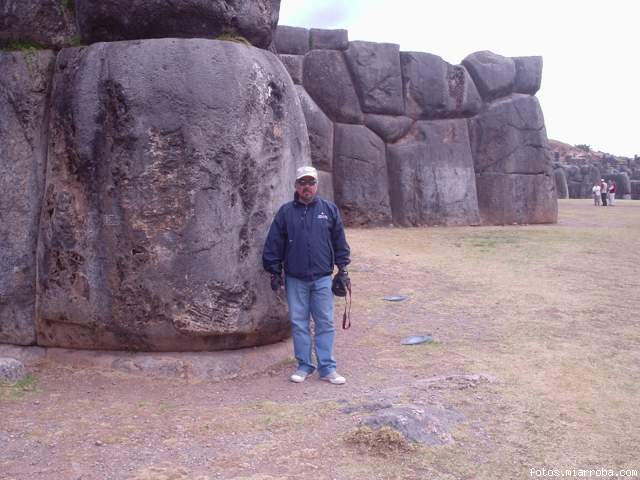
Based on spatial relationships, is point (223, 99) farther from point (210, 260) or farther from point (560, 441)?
point (560, 441)

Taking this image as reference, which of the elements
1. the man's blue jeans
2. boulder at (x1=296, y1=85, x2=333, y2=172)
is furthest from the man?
boulder at (x1=296, y1=85, x2=333, y2=172)

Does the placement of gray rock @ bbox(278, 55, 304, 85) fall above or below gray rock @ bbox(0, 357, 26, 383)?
above

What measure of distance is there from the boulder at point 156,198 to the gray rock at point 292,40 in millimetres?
8437

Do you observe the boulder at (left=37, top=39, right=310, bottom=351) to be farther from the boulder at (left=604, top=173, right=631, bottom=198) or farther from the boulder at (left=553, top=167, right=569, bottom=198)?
the boulder at (left=604, top=173, right=631, bottom=198)

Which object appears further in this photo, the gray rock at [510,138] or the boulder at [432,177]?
the gray rock at [510,138]

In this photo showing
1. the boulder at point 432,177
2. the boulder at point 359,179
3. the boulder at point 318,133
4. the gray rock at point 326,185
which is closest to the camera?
the gray rock at point 326,185

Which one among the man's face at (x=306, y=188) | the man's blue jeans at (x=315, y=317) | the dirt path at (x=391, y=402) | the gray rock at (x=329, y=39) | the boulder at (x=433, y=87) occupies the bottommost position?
the dirt path at (x=391, y=402)

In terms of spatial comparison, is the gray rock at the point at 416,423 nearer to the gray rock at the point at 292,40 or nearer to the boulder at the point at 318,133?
the boulder at the point at 318,133

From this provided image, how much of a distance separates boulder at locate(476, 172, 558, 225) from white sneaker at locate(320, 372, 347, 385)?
10.0m

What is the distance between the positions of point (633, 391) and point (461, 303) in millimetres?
2864

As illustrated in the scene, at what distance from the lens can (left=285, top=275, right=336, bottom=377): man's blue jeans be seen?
5074mm

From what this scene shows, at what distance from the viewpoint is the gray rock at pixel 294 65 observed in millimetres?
13125

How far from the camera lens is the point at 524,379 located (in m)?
4.89

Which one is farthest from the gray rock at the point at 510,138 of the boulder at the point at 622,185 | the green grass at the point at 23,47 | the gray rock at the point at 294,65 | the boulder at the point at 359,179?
the boulder at the point at 622,185
